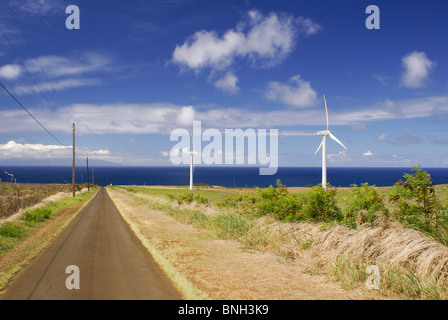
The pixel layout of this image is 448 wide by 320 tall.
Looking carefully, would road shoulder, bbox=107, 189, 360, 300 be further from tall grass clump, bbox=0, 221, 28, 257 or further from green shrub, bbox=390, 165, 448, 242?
tall grass clump, bbox=0, 221, 28, 257

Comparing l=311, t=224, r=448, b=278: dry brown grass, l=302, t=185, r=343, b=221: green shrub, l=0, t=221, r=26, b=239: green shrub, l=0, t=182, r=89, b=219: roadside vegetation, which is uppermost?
l=302, t=185, r=343, b=221: green shrub

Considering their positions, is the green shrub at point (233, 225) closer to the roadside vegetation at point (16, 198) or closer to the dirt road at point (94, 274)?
the dirt road at point (94, 274)

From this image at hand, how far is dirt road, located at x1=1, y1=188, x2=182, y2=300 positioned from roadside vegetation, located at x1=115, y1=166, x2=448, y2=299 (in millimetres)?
4713

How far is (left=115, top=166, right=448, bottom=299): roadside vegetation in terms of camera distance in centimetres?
765

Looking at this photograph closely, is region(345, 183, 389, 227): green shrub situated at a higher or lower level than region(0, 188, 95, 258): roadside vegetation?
higher

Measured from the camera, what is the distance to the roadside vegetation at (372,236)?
7.65m

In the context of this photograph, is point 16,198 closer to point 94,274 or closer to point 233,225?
point 233,225

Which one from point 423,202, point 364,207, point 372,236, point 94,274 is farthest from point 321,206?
point 94,274

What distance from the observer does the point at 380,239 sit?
31.0 feet

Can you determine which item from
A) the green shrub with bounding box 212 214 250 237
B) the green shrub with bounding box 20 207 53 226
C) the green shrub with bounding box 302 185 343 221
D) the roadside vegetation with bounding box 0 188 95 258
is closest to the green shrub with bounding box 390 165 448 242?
the green shrub with bounding box 302 185 343 221

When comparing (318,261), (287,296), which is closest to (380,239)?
(318,261)

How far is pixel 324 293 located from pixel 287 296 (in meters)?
1.00

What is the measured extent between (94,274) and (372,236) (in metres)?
8.55
